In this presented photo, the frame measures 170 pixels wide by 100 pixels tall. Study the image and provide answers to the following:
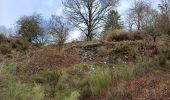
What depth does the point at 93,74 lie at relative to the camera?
14.6 meters

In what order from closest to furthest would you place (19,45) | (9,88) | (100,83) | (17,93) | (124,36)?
(9,88) → (17,93) → (100,83) → (124,36) → (19,45)

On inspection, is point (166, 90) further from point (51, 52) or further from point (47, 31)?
point (47, 31)

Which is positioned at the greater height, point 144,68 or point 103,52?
point 103,52

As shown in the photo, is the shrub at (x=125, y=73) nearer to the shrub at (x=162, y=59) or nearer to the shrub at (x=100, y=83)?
the shrub at (x=100, y=83)

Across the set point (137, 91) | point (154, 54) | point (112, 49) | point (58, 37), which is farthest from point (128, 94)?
point (58, 37)

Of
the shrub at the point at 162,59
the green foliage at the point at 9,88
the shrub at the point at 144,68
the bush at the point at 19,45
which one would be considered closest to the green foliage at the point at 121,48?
the shrub at the point at 162,59

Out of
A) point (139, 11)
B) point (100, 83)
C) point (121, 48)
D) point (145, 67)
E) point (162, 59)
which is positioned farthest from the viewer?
point (139, 11)

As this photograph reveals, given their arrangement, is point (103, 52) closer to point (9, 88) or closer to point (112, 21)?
point (9, 88)

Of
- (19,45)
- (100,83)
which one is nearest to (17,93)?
(100,83)

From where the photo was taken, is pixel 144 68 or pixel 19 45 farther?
pixel 19 45

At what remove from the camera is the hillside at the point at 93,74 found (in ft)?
34.3

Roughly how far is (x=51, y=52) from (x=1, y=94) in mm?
12628

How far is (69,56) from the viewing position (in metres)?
21.7

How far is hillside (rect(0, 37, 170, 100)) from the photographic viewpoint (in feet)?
34.3
